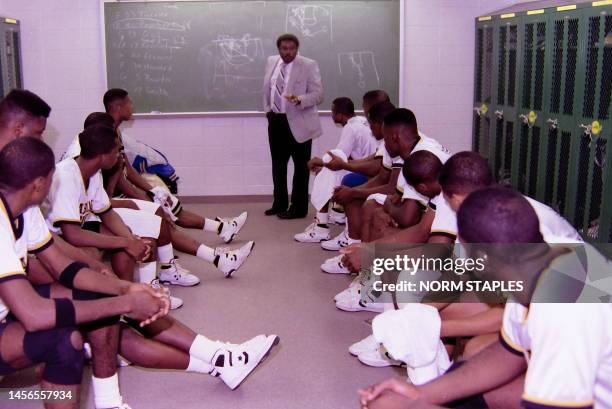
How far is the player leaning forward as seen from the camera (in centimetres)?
→ 212

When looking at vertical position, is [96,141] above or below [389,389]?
above

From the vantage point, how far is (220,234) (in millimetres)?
5078

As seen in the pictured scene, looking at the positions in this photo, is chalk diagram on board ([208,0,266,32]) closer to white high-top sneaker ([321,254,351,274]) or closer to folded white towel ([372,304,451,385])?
white high-top sneaker ([321,254,351,274])

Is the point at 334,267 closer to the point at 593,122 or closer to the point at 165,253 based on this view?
the point at 165,253

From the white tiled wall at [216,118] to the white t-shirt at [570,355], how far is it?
5.15m

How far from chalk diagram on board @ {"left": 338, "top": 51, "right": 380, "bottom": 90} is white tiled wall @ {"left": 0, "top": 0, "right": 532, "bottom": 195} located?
308 mm

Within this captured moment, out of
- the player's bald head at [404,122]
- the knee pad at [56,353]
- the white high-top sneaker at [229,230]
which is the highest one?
the player's bald head at [404,122]

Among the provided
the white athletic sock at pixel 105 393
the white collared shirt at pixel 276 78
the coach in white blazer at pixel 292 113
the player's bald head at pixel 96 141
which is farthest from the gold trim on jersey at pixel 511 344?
the white collared shirt at pixel 276 78

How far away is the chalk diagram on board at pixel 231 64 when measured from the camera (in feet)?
20.8

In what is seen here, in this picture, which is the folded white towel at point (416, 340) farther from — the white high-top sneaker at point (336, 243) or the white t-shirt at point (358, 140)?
the white t-shirt at point (358, 140)

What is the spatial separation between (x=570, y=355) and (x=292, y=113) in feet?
15.3

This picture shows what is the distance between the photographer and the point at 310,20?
632 centimetres

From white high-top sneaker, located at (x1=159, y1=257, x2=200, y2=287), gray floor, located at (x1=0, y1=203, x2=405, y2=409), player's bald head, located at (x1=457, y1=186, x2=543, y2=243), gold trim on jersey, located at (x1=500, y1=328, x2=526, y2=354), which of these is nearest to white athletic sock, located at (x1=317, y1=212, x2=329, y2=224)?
gray floor, located at (x1=0, y1=203, x2=405, y2=409)

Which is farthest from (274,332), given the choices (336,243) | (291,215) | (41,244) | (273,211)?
(273,211)
